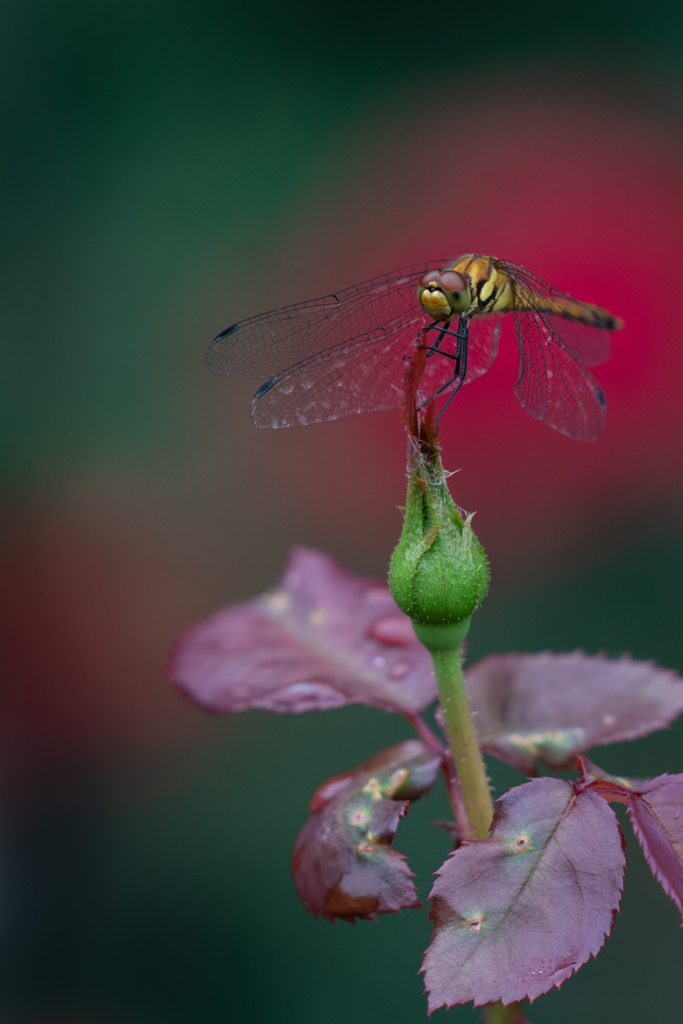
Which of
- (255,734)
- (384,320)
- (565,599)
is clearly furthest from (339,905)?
(565,599)

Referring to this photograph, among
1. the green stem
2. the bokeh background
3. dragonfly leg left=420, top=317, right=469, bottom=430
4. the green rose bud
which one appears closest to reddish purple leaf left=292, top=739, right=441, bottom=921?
the green stem

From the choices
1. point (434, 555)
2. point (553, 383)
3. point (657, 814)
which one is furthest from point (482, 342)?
point (657, 814)

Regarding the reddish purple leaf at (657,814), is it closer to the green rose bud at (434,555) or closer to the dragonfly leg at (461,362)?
the green rose bud at (434,555)

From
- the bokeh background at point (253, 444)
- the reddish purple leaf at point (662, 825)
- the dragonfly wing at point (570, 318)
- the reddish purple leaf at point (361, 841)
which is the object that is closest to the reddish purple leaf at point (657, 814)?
the reddish purple leaf at point (662, 825)

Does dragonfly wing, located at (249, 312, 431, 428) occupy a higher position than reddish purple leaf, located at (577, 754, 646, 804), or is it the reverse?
dragonfly wing, located at (249, 312, 431, 428)

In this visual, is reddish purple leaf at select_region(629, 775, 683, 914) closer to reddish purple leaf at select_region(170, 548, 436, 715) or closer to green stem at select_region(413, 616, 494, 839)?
green stem at select_region(413, 616, 494, 839)

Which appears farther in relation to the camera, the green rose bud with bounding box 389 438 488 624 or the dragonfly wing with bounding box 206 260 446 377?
the dragonfly wing with bounding box 206 260 446 377
